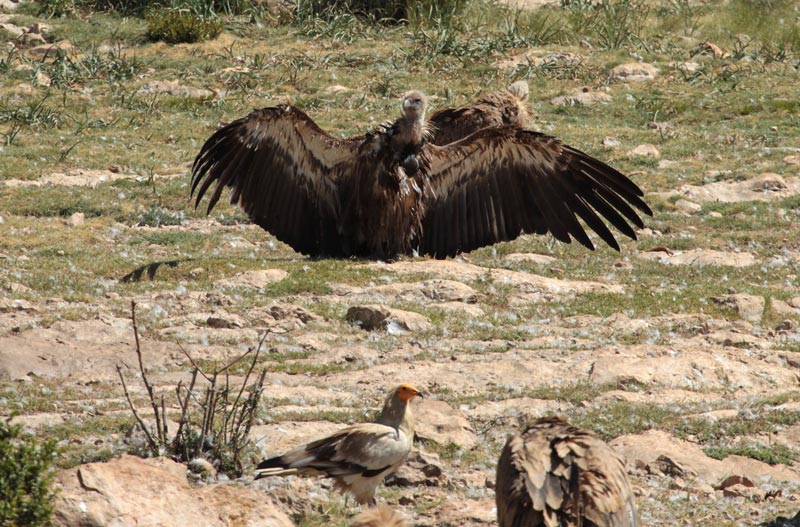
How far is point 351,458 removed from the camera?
5.73 metres

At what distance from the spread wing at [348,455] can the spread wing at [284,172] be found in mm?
5723

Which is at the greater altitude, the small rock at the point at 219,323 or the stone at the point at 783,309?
the stone at the point at 783,309

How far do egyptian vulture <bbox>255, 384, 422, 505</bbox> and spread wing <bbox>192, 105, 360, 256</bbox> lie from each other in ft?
18.7

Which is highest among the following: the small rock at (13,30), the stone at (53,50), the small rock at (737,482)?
the small rock at (13,30)

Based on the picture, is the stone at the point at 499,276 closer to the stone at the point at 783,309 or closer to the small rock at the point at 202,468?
the stone at the point at 783,309

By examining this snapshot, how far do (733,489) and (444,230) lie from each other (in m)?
5.57

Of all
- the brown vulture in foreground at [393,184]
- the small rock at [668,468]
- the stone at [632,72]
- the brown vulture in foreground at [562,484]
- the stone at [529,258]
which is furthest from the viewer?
the stone at [632,72]

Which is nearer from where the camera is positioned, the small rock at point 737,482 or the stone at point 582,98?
the small rock at point 737,482

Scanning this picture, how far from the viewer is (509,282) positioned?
11062 mm

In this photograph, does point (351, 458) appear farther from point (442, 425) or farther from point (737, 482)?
point (737, 482)

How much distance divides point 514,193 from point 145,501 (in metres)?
6.67

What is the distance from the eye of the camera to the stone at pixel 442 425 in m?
7.10

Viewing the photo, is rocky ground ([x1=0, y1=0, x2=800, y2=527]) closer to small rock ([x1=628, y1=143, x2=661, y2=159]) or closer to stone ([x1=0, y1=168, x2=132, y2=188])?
stone ([x1=0, y1=168, x2=132, y2=188])

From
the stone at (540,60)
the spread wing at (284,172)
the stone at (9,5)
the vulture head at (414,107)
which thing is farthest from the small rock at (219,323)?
the stone at (9,5)
